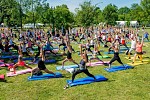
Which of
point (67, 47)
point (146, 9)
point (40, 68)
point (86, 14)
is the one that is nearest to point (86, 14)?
point (86, 14)

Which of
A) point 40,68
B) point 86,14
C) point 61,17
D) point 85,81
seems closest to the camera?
point 85,81

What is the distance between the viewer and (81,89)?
439 inches

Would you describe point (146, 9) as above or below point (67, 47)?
above

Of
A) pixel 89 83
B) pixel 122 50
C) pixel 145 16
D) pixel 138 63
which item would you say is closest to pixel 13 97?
pixel 89 83

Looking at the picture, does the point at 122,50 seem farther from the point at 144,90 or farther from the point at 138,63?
the point at 144,90

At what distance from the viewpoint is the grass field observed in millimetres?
10250

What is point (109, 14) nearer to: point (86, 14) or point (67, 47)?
point (86, 14)

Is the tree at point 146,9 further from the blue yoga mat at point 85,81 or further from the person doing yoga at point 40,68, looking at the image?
the person doing yoga at point 40,68

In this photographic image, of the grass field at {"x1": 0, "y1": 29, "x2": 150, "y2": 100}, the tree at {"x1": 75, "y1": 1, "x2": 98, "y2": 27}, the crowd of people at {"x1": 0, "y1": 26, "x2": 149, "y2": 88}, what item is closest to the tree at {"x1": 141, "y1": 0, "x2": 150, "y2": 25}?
the tree at {"x1": 75, "y1": 1, "x2": 98, "y2": 27}

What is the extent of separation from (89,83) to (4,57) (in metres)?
10.4

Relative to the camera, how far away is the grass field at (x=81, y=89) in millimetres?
10250

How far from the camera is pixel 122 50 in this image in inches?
931

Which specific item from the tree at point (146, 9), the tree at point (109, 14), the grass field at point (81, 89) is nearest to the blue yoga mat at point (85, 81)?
the grass field at point (81, 89)

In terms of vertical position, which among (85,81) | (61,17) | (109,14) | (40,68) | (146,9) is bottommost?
(85,81)
